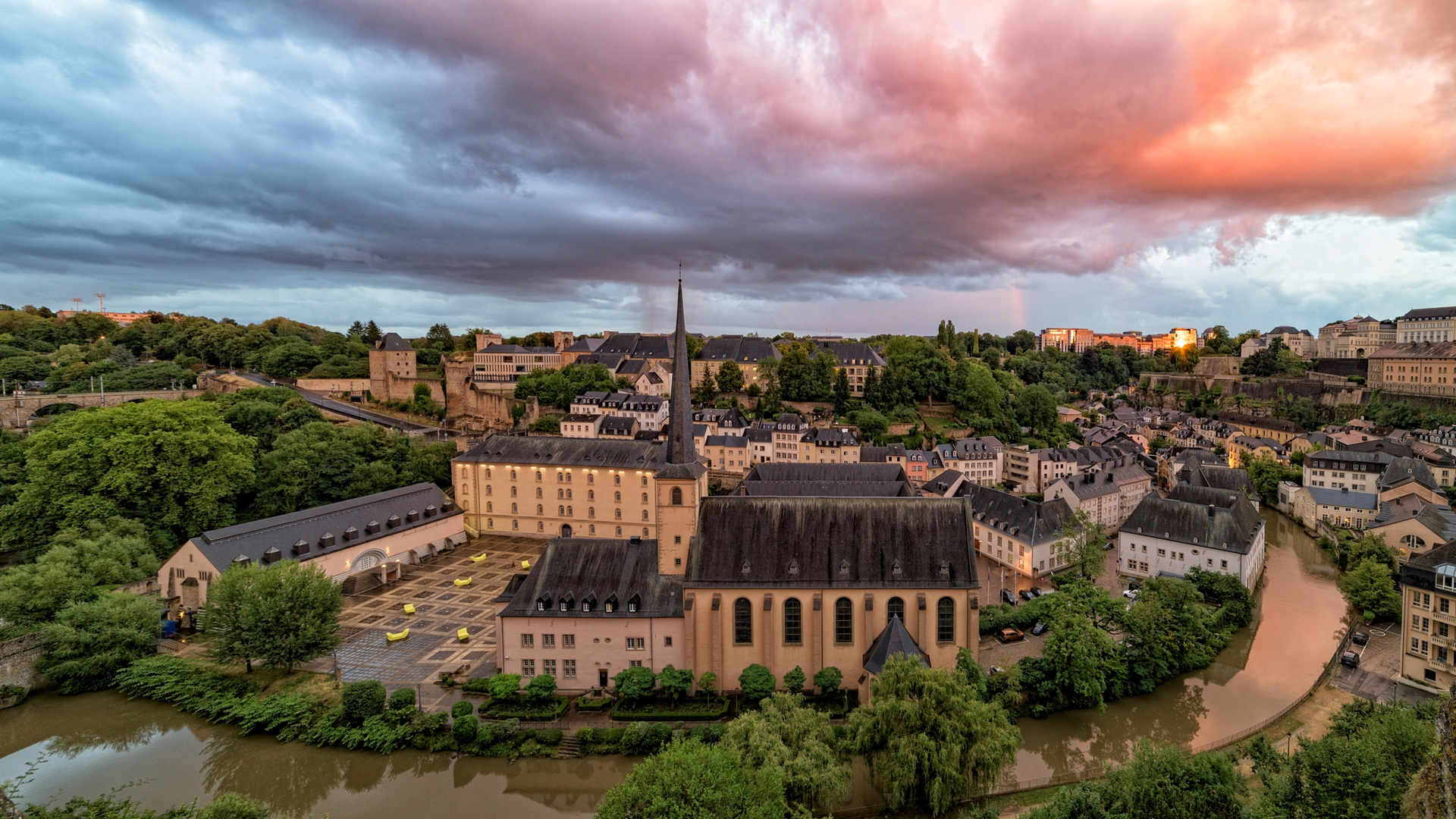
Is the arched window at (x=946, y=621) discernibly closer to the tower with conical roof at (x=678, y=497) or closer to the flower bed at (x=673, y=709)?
the flower bed at (x=673, y=709)

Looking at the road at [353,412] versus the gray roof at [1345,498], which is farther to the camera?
the road at [353,412]

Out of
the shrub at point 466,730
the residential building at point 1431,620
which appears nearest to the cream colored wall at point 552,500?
the shrub at point 466,730

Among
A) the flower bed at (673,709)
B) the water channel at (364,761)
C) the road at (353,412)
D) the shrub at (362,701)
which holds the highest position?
the road at (353,412)

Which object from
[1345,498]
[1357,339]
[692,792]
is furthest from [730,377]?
[1357,339]

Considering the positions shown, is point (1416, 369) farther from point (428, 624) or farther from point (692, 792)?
point (428, 624)

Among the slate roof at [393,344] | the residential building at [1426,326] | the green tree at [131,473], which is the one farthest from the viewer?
the residential building at [1426,326]

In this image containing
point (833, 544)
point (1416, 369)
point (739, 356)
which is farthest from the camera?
point (739, 356)

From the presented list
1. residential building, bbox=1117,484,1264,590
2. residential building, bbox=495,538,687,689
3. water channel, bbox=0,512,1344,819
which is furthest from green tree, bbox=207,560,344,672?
residential building, bbox=1117,484,1264,590
